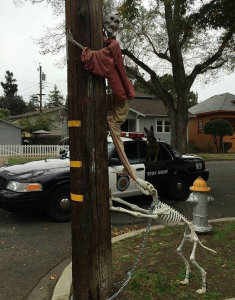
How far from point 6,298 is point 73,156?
6.10ft

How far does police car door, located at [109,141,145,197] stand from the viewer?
663 cm

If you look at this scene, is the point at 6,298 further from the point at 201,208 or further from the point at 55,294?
the point at 201,208

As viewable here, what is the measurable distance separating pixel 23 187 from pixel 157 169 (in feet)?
10.4

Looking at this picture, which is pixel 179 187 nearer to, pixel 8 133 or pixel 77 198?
pixel 77 198

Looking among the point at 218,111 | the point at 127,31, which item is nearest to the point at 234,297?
the point at 127,31

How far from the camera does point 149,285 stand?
3445mm

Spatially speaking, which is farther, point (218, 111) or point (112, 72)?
point (218, 111)

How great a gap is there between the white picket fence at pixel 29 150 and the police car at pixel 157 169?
51.0ft

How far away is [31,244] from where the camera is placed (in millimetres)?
5129

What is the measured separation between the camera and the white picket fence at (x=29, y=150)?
22859 mm

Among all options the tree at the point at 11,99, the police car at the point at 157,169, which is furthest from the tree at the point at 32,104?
the police car at the point at 157,169

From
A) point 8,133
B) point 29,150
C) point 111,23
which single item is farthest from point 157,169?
point 8,133

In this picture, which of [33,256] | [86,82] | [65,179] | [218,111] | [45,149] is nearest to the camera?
[86,82]

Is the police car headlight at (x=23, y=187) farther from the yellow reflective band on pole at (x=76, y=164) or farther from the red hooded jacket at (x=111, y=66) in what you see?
the red hooded jacket at (x=111, y=66)
